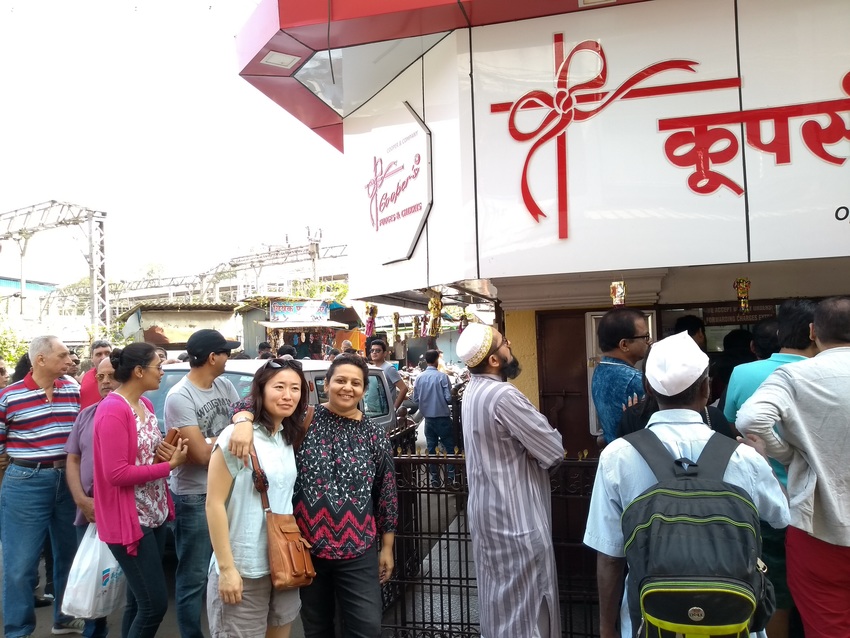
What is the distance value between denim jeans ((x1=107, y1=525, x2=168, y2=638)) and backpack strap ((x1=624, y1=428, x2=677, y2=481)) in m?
2.74

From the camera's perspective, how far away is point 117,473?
133 inches

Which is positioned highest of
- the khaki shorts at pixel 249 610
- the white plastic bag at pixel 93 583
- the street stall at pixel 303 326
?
the street stall at pixel 303 326

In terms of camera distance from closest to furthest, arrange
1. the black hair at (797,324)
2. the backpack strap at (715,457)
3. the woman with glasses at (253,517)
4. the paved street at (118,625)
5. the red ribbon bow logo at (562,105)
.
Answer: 1. the backpack strap at (715,457)
2. the woman with glasses at (253,517)
3. the black hair at (797,324)
4. the red ribbon bow logo at (562,105)
5. the paved street at (118,625)

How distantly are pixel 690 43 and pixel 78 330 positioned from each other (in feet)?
91.5

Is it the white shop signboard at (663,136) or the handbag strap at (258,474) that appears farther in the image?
the white shop signboard at (663,136)

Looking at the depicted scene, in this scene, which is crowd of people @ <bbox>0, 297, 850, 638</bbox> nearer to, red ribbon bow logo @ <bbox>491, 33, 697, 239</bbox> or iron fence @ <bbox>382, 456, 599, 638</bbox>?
iron fence @ <bbox>382, 456, 599, 638</bbox>

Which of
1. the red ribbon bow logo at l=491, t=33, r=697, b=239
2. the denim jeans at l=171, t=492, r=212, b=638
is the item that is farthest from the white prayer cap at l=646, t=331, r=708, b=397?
the denim jeans at l=171, t=492, r=212, b=638

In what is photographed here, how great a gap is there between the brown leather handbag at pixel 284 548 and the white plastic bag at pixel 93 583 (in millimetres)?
1514

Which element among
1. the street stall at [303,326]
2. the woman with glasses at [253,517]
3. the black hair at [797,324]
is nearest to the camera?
the woman with glasses at [253,517]

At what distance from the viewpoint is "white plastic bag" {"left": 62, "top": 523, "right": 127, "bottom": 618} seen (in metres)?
3.63

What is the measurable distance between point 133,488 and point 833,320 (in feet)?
12.0

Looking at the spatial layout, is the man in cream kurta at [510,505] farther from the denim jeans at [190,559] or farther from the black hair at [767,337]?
the black hair at [767,337]

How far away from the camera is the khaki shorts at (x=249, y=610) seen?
107 inches

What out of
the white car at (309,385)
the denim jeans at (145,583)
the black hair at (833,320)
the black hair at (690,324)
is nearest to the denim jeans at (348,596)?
the denim jeans at (145,583)
